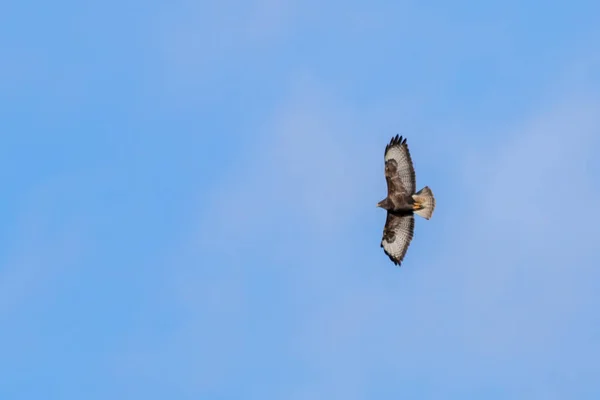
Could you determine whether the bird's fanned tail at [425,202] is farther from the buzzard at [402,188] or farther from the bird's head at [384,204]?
the bird's head at [384,204]

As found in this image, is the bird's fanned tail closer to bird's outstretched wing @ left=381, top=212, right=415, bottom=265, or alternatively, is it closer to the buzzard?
the buzzard

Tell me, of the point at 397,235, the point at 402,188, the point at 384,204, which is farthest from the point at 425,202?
the point at 397,235

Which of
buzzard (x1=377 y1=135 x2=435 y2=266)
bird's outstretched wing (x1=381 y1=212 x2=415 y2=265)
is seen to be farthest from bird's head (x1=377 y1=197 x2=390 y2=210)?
bird's outstretched wing (x1=381 y1=212 x2=415 y2=265)

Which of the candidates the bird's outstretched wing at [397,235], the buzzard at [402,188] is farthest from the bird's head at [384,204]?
the bird's outstretched wing at [397,235]

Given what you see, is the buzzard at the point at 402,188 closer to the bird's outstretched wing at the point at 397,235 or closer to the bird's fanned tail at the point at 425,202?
the bird's fanned tail at the point at 425,202

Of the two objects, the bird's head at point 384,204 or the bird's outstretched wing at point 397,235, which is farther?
the bird's outstretched wing at point 397,235

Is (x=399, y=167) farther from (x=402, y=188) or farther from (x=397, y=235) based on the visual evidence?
(x=397, y=235)

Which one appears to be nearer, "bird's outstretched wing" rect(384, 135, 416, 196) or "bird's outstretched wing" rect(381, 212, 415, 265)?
"bird's outstretched wing" rect(384, 135, 416, 196)
